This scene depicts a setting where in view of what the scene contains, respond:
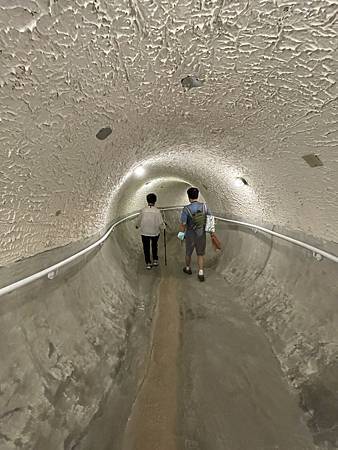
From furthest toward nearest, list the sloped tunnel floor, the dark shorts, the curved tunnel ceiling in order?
the dark shorts, the sloped tunnel floor, the curved tunnel ceiling

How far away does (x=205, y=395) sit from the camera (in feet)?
7.51

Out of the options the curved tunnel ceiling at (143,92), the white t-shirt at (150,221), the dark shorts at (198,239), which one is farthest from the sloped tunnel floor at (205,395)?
the white t-shirt at (150,221)

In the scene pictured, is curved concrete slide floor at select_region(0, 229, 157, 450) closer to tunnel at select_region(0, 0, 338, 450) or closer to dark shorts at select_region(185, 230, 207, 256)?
tunnel at select_region(0, 0, 338, 450)

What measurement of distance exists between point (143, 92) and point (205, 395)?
8.53 ft

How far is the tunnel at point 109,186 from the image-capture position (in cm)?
127

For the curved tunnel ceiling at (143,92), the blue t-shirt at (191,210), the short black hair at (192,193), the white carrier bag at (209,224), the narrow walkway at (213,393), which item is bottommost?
the narrow walkway at (213,393)

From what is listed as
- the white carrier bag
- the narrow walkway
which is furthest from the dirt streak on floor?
the white carrier bag

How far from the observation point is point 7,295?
1709 mm

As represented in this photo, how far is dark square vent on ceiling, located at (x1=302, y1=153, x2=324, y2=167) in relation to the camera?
2156 millimetres

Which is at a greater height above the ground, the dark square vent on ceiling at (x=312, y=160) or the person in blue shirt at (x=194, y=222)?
the dark square vent on ceiling at (x=312, y=160)

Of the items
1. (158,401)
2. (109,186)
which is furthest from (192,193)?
(158,401)

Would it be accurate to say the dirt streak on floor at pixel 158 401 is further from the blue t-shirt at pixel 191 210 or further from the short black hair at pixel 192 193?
the short black hair at pixel 192 193

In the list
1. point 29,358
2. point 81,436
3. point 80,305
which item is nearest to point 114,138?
point 80,305

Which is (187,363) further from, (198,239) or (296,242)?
(198,239)
